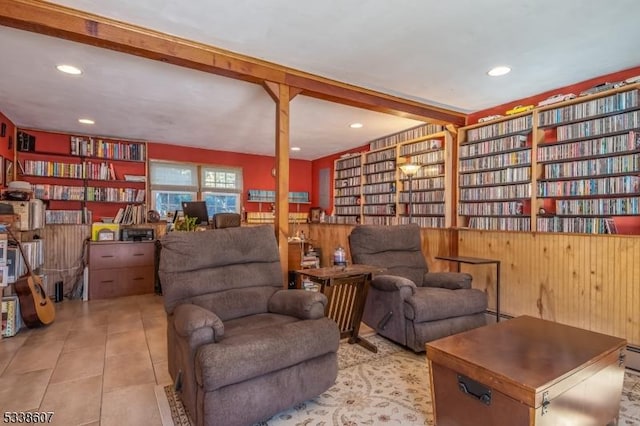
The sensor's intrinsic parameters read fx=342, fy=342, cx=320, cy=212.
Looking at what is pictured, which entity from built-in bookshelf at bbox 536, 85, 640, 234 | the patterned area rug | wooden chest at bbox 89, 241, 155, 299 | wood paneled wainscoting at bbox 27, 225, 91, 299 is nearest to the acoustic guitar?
wooden chest at bbox 89, 241, 155, 299

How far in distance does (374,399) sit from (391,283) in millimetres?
951

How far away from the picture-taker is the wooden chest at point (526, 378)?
137 cm

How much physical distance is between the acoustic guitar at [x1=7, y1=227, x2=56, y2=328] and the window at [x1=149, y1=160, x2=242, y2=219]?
248cm

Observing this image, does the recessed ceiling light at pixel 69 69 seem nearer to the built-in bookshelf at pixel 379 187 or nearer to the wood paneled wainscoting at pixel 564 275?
the built-in bookshelf at pixel 379 187

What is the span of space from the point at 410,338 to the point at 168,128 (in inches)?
163

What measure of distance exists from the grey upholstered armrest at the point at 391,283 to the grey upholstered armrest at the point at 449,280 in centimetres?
41

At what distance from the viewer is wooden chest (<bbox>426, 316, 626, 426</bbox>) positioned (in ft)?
4.48

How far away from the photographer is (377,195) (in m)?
5.49

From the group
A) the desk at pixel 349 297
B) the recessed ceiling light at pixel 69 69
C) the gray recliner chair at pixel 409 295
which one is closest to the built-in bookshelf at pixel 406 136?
the gray recliner chair at pixel 409 295

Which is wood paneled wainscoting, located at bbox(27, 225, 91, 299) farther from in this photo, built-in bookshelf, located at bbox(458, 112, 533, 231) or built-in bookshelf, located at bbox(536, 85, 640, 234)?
built-in bookshelf, located at bbox(536, 85, 640, 234)

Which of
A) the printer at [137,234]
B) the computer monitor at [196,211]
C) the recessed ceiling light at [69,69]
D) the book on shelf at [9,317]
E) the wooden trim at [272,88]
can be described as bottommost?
the book on shelf at [9,317]

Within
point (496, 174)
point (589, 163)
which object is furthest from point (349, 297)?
point (589, 163)

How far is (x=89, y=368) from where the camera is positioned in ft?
8.02

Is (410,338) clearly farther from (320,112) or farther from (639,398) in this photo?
(320,112)
